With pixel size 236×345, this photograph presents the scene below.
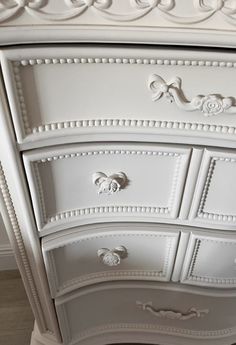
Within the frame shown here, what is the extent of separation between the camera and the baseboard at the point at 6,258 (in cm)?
131

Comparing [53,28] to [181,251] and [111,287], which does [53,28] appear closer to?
[181,251]

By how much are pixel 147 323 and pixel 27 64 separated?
0.76m

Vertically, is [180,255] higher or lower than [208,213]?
lower

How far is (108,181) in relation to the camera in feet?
2.07

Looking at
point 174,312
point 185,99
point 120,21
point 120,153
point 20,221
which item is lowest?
point 174,312

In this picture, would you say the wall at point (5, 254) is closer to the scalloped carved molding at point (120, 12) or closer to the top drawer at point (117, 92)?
the top drawer at point (117, 92)

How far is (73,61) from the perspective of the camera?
1.59ft

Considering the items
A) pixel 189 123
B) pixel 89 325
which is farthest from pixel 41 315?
pixel 189 123

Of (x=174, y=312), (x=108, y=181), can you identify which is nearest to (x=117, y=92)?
(x=108, y=181)

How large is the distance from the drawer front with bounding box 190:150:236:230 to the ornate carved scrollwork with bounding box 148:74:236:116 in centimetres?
8

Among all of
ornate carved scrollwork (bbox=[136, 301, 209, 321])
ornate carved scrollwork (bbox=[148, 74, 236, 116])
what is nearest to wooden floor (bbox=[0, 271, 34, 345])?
ornate carved scrollwork (bbox=[136, 301, 209, 321])

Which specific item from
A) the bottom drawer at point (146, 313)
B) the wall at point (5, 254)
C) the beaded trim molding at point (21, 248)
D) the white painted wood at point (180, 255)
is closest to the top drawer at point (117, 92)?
the beaded trim molding at point (21, 248)

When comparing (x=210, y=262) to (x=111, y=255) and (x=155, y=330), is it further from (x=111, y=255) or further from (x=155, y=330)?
(x=155, y=330)

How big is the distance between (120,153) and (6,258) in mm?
Answer: 857
